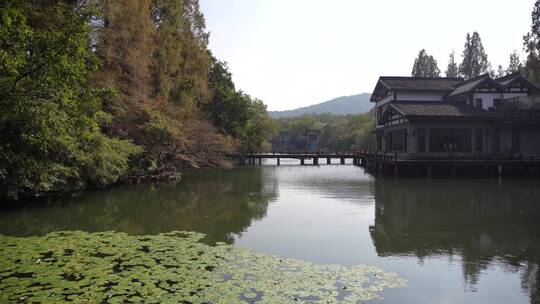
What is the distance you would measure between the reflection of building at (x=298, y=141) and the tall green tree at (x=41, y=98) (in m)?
75.1

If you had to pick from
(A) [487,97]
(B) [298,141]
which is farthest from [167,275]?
(B) [298,141]

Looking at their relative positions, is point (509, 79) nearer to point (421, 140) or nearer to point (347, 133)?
point (421, 140)

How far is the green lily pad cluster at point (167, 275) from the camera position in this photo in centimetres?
626

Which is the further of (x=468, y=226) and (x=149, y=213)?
(x=149, y=213)

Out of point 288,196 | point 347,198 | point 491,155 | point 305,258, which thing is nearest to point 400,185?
point 347,198

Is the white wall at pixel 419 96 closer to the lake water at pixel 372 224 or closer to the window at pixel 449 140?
the window at pixel 449 140

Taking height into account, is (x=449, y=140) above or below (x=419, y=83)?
below

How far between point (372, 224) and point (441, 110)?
20718 mm

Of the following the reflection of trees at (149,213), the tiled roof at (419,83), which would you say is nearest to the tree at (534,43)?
the tiled roof at (419,83)

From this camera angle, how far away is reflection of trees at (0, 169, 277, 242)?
11750 mm

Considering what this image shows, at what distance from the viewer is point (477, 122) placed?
29719 millimetres

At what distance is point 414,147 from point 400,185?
7.35 m

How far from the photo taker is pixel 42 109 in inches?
400

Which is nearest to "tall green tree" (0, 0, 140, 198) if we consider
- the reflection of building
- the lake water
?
the lake water
